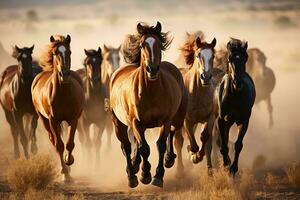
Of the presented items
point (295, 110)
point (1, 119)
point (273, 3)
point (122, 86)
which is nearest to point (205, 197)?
point (122, 86)

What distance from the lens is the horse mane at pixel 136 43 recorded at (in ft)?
37.9

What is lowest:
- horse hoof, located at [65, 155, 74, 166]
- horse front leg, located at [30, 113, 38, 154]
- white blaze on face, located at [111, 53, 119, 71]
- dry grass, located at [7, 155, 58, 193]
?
dry grass, located at [7, 155, 58, 193]

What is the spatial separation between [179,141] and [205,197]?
3.40 m

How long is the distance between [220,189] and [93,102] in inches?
261

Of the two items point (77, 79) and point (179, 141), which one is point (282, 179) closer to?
point (179, 141)

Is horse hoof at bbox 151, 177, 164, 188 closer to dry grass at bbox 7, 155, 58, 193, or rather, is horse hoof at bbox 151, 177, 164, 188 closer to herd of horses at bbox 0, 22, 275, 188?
herd of horses at bbox 0, 22, 275, 188

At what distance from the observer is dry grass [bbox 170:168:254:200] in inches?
454

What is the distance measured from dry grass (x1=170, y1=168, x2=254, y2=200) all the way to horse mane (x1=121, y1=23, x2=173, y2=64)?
2.30 m

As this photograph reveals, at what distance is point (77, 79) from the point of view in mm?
15219

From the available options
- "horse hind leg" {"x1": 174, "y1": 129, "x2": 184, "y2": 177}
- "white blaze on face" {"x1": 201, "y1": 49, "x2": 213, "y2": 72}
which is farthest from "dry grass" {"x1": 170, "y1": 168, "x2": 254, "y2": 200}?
"white blaze on face" {"x1": 201, "y1": 49, "x2": 213, "y2": 72}

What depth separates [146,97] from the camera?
11.3 meters

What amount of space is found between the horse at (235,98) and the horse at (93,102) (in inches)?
186

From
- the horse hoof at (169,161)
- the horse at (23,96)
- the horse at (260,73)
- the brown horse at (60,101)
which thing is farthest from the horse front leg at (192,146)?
the horse at (260,73)

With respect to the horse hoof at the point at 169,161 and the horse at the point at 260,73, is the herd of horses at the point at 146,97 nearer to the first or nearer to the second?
the horse hoof at the point at 169,161
